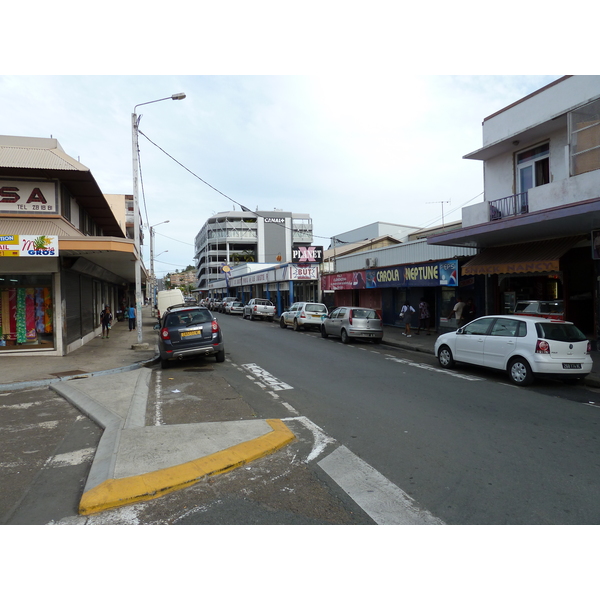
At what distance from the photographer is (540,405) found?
789cm

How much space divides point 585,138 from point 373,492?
12.6 meters

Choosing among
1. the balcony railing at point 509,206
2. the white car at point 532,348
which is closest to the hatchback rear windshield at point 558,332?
the white car at point 532,348

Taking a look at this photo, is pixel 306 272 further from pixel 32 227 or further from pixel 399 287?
pixel 32 227

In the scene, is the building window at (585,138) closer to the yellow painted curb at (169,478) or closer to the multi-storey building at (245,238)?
the yellow painted curb at (169,478)

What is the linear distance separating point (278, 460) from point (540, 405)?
5.28 meters

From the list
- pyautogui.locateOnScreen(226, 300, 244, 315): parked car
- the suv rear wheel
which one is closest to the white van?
pyautogui.locateOnScreen(226, 300, 244, 315): parked car

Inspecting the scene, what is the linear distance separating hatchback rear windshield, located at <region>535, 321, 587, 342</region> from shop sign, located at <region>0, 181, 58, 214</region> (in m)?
14.5

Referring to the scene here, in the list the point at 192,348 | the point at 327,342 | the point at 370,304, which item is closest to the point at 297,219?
the point at 370,304

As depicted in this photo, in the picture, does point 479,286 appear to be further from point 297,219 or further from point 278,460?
point 297,219

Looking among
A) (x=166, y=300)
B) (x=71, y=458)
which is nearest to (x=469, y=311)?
(x=71, y=458)

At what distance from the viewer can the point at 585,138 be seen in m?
12.3

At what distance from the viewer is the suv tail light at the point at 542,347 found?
9.20 metres

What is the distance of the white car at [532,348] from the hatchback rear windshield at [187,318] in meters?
7.32

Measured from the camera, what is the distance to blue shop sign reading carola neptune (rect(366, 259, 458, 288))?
1781 centimetres
